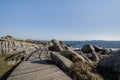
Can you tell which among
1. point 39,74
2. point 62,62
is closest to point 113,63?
point 62,62

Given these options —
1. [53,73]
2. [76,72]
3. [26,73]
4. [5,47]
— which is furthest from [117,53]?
[5,47]

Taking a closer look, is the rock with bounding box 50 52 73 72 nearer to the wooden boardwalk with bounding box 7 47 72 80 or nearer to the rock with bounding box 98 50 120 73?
the wooden boardwalk with bounding box 7 47 72 80

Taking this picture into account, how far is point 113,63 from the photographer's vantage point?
12805mm

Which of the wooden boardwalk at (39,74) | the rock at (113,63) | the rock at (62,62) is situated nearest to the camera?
the wooden boardwalk at (39,74)

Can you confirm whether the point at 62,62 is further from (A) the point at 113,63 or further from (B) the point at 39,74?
(A) the point at 113,63

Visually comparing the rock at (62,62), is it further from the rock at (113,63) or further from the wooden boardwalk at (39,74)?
the rock at (113,63)

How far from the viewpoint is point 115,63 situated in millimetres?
12562

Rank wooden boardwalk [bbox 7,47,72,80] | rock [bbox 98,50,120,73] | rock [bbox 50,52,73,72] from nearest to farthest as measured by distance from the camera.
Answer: wooden boardwalk [bbox 7,47,72,80], rock [bbox 50,52,73,72], rock [bbox 98,50,120,73]

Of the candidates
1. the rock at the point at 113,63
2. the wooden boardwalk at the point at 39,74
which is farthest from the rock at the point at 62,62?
the rock at the point at 113,63

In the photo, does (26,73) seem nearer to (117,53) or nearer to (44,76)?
(44,76)

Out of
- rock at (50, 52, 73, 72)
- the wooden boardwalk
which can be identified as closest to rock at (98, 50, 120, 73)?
rock at (50, 52, 73, 72)

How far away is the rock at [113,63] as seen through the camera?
12359 millimetres

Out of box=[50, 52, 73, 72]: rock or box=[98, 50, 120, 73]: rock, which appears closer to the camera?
box=[50, 52, 73, 72]: rock

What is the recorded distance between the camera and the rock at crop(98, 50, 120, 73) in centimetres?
1236
